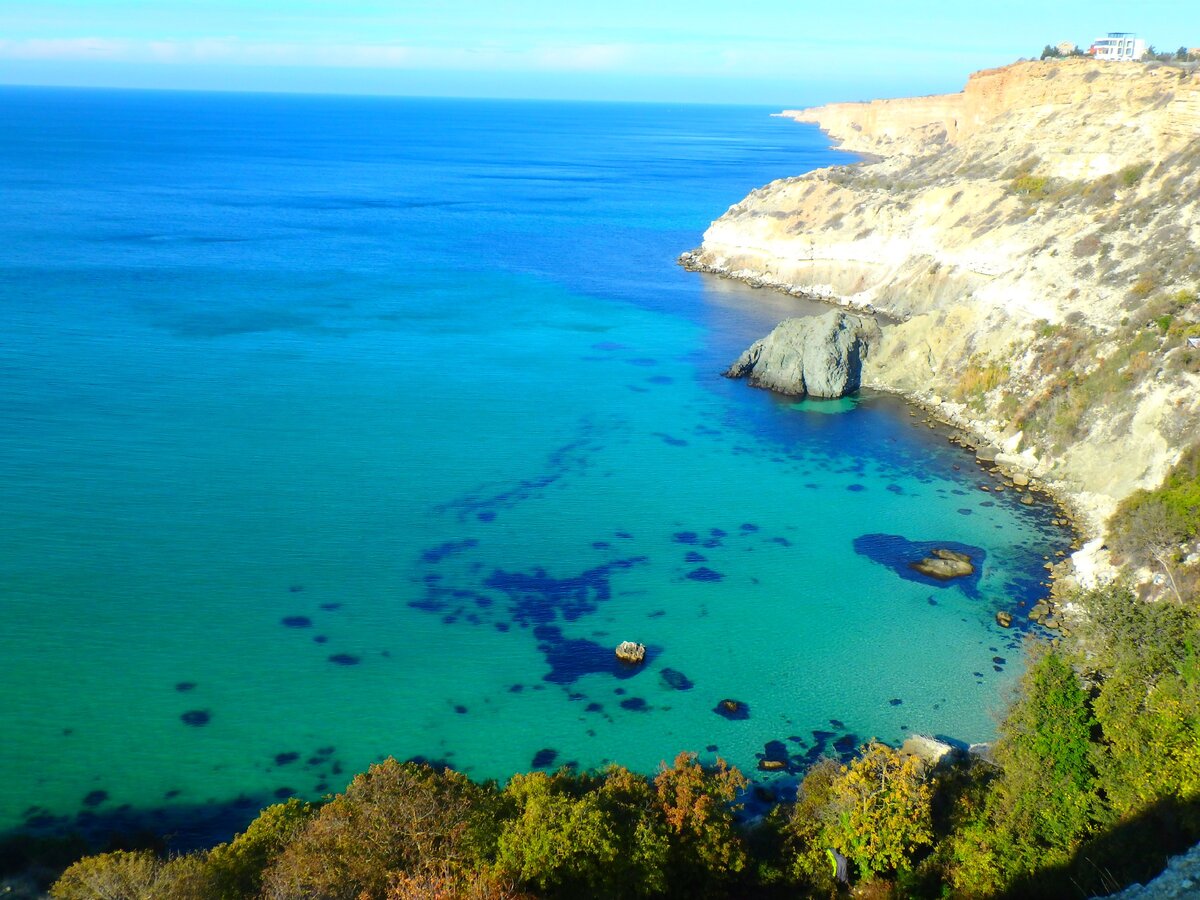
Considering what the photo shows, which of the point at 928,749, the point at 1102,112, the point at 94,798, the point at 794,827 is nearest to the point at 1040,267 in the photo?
the point at 1102,112

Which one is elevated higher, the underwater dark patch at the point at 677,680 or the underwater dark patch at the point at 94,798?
the underwater dark patch at the point at 94,798

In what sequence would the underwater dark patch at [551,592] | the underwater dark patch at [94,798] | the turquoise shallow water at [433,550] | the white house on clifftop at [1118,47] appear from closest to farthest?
1. the underwater dark patch at [94,798]
2. the turquoise shallow water at [433,550]
3. the underwater dark patch at [551,592]
4. the white house on clifftop at [1118,47]

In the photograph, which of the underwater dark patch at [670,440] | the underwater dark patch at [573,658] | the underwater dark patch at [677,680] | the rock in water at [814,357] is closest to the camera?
the underwater dark patch at [677,680]

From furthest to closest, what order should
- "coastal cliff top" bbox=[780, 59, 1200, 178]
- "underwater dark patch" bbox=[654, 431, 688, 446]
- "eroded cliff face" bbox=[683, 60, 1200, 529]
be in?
1. "coastal cliff top" bbox=[780, 59, 1200, 178]
2. "underwater dark patch" bbox=[654, 431, 688, 446]
3. "eroded cliff face" bbox=[683, 60, 1200, 529]

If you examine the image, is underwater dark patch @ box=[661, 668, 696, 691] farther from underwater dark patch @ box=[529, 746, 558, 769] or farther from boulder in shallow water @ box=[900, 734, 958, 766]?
boulder in shallow water @ box=[900, 734, 958, 766]

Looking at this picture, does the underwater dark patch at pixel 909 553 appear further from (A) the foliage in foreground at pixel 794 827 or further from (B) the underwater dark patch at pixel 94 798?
(B) the underwater dark patch at pixel 94 798

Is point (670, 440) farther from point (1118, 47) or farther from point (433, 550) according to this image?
point (1118, 47)

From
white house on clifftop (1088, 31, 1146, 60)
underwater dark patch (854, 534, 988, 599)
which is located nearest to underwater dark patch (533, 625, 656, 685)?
underwater dark patch (854, 534, 988, 599)

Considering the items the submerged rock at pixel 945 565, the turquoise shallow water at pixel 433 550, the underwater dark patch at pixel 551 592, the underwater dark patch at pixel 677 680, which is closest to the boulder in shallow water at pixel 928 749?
the turquoise shallow water at pixel 433 550
